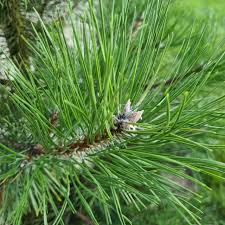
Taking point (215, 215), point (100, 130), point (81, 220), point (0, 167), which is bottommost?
point (215, 215)

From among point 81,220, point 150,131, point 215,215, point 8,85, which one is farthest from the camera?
point 215,215

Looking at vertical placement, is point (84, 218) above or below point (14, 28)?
below

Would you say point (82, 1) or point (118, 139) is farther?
point (82, 1)

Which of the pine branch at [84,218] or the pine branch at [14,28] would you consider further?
the pine branch at [84,218]

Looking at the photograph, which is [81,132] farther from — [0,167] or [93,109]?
[0,167]

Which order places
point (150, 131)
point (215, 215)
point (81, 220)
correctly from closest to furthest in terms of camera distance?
point (150, 131) → point (81, 220) → point (215, 215)

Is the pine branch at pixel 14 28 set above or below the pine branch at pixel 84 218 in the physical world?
above

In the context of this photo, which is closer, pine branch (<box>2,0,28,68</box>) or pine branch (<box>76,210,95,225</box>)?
pine branch (<box>2,0,28,68</box>)

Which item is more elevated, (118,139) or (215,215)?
(118,139)

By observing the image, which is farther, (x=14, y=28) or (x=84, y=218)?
(x=84, y=218)

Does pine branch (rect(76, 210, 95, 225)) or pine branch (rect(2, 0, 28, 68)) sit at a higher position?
pine branch (rect(2, 0, 28, 68))

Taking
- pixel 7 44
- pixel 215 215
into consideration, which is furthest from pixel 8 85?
pixel 215 215
